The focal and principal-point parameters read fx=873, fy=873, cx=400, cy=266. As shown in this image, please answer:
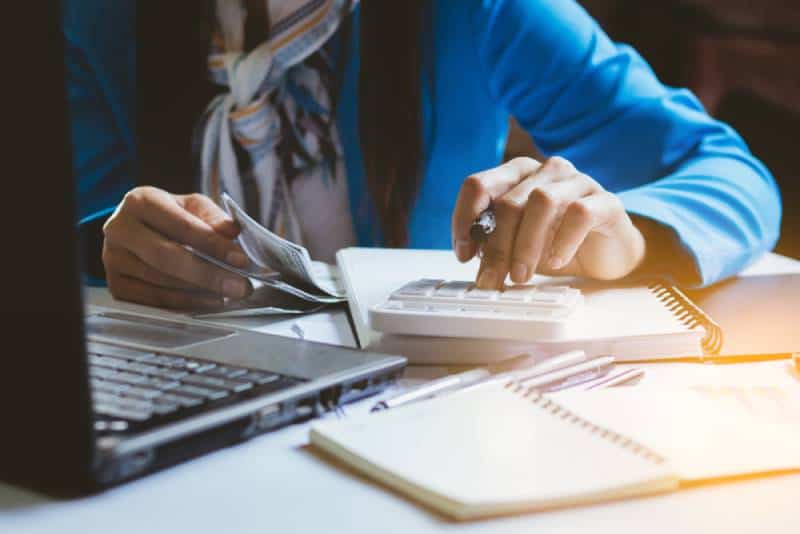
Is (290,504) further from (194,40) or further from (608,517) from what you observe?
(194,40)

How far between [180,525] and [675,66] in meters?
2.30

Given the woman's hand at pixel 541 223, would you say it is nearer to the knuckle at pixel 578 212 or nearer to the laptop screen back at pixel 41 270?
the knuckle at pixel 578 212

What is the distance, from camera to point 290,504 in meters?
0.34

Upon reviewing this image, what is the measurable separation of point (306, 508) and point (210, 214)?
424 millimetres

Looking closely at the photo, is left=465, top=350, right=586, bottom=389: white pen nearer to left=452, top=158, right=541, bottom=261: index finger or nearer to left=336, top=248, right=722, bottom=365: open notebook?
left=336, top=248, right=722, bottom=365: open notebook

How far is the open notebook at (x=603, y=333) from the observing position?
1.70ft

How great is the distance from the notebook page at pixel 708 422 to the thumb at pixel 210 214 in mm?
342

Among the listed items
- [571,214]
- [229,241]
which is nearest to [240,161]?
[229,241]

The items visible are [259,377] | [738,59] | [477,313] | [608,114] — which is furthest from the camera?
[738,59]

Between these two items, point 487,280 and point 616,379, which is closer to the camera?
point 616,379

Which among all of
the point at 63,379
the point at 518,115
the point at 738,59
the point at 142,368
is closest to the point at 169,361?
the point at 142,368

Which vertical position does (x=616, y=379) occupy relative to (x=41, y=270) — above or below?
below

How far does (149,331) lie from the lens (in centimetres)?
53

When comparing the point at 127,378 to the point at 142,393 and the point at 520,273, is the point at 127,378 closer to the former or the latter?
the point at 142,393
